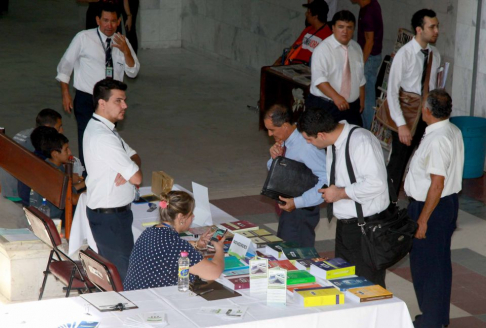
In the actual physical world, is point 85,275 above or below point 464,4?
below

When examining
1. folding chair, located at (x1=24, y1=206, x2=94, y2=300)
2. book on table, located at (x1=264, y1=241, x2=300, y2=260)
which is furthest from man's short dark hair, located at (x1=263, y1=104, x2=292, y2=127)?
folding chair, located at (x1=24, y1=206, x2=94, y2=300)

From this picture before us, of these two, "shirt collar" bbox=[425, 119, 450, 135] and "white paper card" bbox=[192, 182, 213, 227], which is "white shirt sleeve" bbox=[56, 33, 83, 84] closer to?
"white paper card" bbox=[192, 182, 213, 227]

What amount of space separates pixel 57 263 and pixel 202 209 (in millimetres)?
1108

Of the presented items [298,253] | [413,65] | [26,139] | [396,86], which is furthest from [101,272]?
[413,65]

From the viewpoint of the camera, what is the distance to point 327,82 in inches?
322

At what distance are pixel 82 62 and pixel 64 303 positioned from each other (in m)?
4.46

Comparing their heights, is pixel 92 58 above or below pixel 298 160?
above

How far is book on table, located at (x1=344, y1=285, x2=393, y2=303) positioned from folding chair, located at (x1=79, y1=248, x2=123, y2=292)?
133cm

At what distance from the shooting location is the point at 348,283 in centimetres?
479

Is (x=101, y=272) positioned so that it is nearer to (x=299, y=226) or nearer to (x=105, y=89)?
(x=105, y=89)

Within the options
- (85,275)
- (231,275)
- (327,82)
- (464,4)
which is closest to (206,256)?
(231,275)

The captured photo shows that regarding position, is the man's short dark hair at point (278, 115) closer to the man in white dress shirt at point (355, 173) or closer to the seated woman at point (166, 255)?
the man in white dress shirt at point (355, 173)

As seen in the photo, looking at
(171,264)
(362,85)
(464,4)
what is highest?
(464,4)

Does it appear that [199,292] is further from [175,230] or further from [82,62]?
[82,62]
